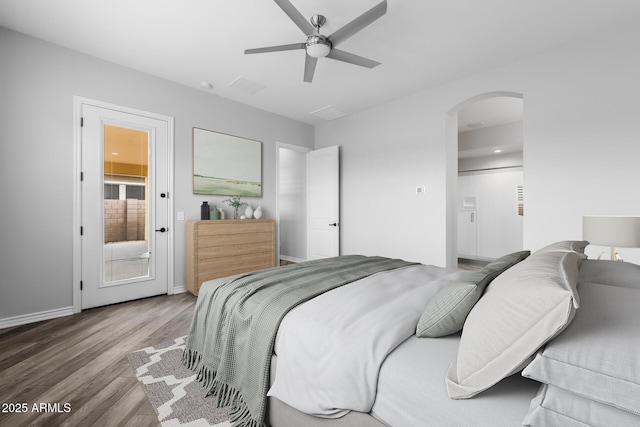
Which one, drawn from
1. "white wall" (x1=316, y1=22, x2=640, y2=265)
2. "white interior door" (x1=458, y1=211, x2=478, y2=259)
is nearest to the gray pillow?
"white wall" (x1=316, y1=22, x2=640, y2=265)

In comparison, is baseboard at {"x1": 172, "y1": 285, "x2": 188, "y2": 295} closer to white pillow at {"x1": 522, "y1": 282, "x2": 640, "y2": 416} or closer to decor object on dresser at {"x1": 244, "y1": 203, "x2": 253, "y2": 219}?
decor object on dresser at {"x1": 244, "y1": 203, "x2": 253, "y2": 219}

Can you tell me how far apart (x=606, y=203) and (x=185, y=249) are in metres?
4.68

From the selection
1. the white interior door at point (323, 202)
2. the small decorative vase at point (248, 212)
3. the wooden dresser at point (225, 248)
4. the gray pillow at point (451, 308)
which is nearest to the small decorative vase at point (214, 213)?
the wooden dresser at point (225, 248)

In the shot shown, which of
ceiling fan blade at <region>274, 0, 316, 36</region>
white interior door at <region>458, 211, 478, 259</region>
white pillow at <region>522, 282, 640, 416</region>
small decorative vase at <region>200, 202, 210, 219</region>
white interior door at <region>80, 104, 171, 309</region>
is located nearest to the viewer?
white pillow at <region>522, 282, 640, 416</region>

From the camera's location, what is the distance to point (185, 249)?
3.82 metres

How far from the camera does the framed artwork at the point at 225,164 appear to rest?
397cm

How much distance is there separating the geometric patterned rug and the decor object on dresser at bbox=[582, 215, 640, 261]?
269cm

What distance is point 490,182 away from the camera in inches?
235

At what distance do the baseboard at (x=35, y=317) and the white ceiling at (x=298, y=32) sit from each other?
2725mm

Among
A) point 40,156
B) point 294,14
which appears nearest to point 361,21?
point 294,14

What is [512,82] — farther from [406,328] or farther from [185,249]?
[185,249]

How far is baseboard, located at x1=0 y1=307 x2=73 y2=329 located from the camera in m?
2.67

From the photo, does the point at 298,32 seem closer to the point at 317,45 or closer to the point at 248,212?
the point at 317,45

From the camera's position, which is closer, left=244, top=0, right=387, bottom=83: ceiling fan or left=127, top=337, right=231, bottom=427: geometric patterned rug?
left=127, top=337, right=231, bottom=427: geometric patterned rug
